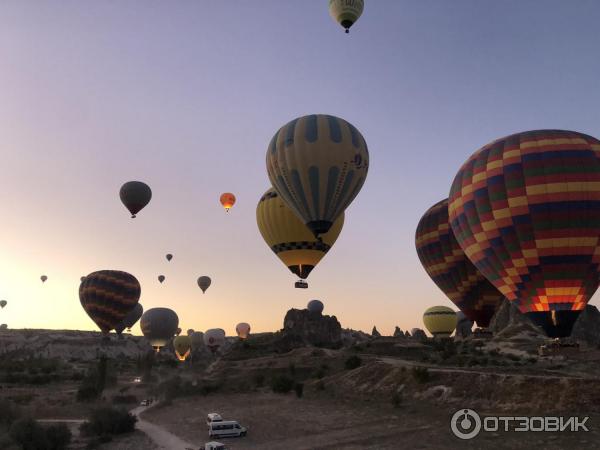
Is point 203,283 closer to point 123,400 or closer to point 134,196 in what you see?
point 134,196

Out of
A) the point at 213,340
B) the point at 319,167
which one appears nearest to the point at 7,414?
the point at 319,167

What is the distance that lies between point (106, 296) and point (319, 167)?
48.1 m

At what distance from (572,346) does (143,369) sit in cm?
7454

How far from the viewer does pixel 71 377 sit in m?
74.5

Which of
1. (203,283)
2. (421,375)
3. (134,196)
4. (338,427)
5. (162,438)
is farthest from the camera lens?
(203,283)

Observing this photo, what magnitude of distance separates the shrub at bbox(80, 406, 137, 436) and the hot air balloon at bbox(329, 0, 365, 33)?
33080 millimetres

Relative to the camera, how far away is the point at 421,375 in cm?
3316

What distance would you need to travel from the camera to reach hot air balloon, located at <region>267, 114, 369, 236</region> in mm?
35719

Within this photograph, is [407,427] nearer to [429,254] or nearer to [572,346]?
[572,346]

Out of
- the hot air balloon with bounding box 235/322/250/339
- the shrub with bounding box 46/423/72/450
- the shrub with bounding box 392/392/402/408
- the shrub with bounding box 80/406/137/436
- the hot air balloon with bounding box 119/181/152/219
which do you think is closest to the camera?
the shrub with bounding box 46/423/72/450

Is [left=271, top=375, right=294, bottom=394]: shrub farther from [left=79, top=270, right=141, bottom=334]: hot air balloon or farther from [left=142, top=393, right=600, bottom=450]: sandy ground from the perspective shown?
[left=79, top=270, right=141, bottom=334]: hot air balloon

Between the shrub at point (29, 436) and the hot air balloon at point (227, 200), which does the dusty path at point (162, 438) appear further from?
the hot air balloon at point (227, 200)

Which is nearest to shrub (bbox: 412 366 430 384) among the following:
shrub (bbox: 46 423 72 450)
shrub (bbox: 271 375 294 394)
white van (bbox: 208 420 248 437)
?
white van (bbox: 208 420 248 437)

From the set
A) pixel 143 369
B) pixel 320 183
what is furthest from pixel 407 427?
pixel 143 369
